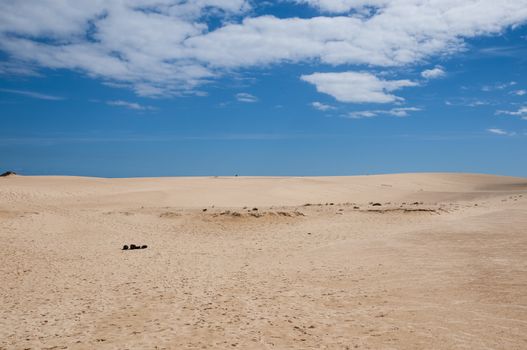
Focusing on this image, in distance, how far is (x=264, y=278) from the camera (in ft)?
35.9

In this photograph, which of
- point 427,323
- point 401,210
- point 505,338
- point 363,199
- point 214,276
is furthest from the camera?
point 363,199

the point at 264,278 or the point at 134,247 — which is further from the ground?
the point at 134,247

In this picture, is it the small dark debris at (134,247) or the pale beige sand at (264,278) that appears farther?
the small dark debris at (134,247)

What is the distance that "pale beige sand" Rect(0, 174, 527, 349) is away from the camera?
6.87m

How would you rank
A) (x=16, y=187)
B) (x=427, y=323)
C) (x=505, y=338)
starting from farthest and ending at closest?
(x=16, y=187) < (x=427, y=323) < (x=505, y=338)

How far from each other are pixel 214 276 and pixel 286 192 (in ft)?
72.7

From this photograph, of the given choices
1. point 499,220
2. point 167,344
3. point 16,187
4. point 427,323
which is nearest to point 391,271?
point 427,323

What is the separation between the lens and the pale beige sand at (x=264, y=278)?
6867 millimetres

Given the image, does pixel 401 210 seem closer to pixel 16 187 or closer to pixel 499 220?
pixel 499 220

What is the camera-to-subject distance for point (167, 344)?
6555mm

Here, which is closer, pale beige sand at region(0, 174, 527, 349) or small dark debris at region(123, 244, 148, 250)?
pale beige sand at region(0, 174, 527, 349)

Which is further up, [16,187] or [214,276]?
[16,187]

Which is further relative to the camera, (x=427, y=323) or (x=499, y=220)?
(x=499, y=220)

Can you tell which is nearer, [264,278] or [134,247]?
[264,278]
